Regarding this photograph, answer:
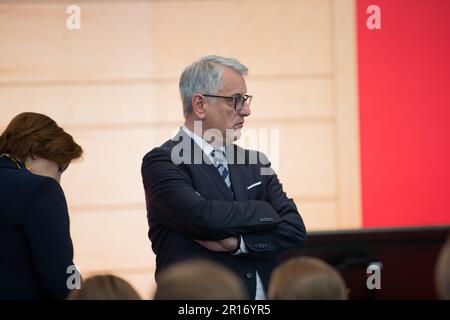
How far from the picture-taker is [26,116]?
9.07ft

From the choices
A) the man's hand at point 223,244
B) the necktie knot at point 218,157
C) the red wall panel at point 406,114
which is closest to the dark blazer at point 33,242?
the man's hand at point 223,244

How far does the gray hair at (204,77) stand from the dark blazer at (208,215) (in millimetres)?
155

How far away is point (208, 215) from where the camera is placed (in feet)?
8.79

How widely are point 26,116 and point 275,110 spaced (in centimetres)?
280

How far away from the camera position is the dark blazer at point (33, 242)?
2.55 metres

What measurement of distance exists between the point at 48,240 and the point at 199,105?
0.74 meters

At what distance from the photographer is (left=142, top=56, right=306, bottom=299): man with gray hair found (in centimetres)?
272

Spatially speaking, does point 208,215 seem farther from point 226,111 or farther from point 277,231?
point 226,111

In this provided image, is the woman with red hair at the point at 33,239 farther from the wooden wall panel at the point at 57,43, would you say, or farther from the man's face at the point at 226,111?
the wooden wall panel at the point at 57,43

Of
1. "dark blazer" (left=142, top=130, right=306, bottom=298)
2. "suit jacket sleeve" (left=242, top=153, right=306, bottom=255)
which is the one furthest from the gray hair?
"suit jacket sleeve" (left=242, top=153, right=306, bottom=255)

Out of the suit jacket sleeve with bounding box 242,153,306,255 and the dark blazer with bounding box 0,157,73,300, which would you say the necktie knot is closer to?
the suit jacket sleeve with bounding box 242,153,306,255

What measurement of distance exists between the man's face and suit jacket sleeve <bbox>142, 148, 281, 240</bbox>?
0.20m

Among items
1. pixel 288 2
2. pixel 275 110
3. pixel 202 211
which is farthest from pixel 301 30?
pixel 202 211
